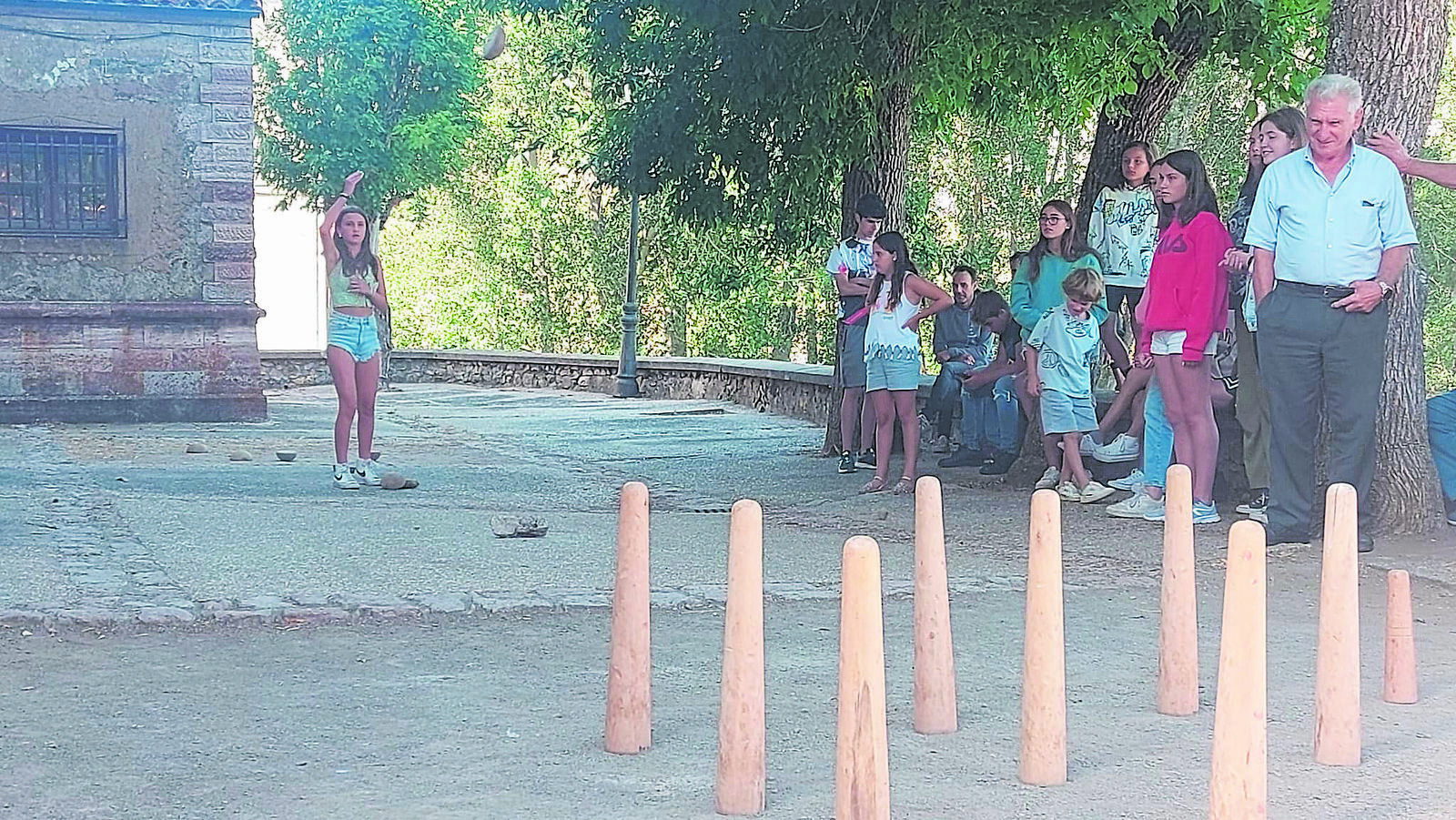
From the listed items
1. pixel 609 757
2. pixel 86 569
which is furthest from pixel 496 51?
pixel 609 757

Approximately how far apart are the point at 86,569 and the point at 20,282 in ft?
31.9

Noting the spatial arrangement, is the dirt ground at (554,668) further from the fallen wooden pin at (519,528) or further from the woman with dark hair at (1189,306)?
the woman with dark hair at (1189,306)

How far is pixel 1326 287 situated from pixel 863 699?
467cm

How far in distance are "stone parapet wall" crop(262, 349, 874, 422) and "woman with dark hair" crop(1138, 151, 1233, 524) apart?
8.13 metres

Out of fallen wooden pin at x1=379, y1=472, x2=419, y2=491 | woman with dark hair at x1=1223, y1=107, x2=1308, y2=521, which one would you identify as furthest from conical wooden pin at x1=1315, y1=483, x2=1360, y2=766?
fallen wooden pin at x1=379, y1=472, x2=419, y2=491

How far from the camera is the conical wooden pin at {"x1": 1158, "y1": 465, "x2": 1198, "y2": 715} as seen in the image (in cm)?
468

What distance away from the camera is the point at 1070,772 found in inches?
172

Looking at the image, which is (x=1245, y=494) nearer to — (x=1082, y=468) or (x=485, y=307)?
(x=1082, y=468)

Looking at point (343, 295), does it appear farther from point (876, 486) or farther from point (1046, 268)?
point (1046, 268)

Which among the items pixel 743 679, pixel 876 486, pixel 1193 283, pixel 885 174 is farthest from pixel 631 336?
pixel 743 679

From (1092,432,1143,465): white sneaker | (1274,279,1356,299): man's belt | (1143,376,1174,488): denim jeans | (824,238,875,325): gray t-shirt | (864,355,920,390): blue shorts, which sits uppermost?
A: (824,238,875,325): gray t-shirt

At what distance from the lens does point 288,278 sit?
43625mm

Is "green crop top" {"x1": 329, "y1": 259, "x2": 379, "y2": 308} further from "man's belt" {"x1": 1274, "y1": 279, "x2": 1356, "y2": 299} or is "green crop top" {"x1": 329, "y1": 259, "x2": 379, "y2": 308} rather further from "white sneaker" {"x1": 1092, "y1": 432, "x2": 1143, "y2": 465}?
"man's belt" {"x1": 1274, "y1": 279, "x2": 1356, "y2": 299}

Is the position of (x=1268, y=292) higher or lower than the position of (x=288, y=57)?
lower
